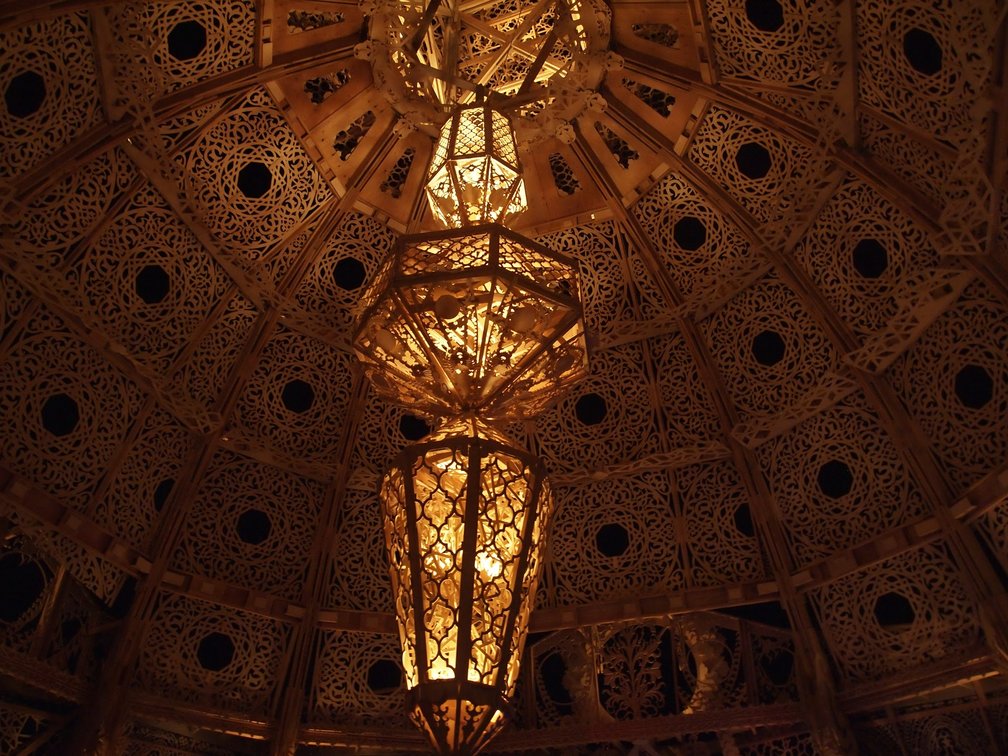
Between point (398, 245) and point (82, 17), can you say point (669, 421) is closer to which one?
point (398, 245)

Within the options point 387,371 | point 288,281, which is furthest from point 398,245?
point 288,281

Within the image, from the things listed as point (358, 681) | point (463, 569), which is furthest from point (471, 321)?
point (358, 681)

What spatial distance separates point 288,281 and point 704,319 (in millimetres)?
3169

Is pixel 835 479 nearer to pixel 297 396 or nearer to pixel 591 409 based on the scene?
pixel 591 409

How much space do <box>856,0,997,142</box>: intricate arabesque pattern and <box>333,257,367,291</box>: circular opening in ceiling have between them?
12.2 ft

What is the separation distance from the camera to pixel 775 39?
5258mm

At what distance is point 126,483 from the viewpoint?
588cm

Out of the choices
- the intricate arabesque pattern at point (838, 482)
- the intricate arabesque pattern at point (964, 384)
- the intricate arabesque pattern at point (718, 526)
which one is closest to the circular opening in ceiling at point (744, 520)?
the intricate arabesque pattern at point (718, 526)

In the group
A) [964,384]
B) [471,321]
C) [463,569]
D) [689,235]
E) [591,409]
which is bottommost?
[463,569]

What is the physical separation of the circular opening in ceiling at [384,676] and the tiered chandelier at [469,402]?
8.94ft

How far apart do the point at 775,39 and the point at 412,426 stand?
390 cm

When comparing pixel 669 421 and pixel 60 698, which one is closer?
pixel 60 698

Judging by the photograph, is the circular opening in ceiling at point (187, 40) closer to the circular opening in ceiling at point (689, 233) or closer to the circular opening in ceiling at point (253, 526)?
the circular opening in ceiling at point (253, 526)

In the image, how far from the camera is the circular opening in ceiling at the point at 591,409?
22.5ft
